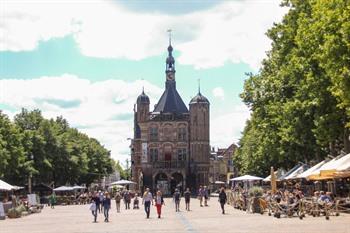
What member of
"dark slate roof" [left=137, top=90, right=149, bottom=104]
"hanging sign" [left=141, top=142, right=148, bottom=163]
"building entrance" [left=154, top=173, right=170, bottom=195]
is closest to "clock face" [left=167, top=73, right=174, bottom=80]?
"dark slate roof" [left=137, top=90, right=149, bottom=104]

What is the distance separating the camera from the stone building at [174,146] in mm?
125938

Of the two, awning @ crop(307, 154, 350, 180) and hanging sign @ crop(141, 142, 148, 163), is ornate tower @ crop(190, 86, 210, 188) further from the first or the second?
awning @ crop(307, 154, 350, 180)

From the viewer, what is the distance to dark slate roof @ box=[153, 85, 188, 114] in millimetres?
131400

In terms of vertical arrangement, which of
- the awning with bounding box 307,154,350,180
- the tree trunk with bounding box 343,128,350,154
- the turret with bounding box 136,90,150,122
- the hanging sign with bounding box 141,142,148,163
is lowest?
the awning with bounding box 307,154,350,180

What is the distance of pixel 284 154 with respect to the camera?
155ft

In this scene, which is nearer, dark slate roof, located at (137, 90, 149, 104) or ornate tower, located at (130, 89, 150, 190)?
ornate tower, located at (130, 89, 150, 190)

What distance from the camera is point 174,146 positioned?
12769 cm

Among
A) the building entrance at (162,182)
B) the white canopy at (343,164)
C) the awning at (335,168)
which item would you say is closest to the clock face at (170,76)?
the building entrance at (162,182)

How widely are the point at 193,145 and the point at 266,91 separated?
82824 mm

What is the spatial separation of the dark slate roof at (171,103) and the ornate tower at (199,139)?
3.20m

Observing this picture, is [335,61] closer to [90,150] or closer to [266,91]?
[266,91]

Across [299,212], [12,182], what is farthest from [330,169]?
[12,182]

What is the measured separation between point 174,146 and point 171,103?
9522 mm

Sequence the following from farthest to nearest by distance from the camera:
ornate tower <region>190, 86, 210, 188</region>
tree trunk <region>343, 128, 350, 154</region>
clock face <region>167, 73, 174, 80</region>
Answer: clock face <region>167, 73, 174, 80</region> < ornate tower <region>190, 86, 210, 188</region> < tree trunk <region>343, 128, 350, 154</region>
